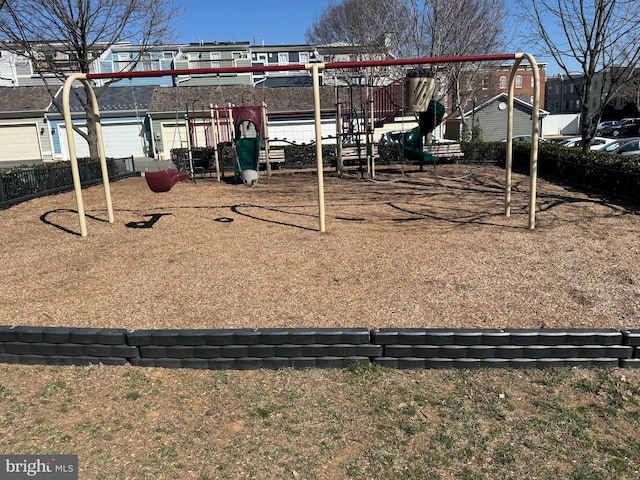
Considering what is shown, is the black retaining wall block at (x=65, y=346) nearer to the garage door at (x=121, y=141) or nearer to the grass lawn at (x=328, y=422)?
the grass lawn at (x=328, y=422)

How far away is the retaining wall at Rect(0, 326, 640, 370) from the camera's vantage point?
3.67m

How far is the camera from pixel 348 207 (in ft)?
33.0

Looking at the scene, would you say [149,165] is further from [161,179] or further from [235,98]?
A: [161,179]

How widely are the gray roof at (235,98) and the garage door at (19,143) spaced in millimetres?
7218

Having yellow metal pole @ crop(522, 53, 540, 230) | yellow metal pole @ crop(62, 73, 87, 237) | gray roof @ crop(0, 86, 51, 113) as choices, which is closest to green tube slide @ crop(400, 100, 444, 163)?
yellow metal pole @ crop(522, 53, 540, 230)

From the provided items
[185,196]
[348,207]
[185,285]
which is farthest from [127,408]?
[185,196]

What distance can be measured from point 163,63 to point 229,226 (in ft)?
129

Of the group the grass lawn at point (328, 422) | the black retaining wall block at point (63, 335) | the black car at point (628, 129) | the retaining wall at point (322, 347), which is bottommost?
the grass lawn at point (328, 422)

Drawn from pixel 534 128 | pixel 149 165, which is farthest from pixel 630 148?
pixel 149 165

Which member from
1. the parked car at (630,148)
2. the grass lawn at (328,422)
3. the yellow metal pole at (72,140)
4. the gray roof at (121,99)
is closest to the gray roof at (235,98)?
the gray roof at (121,99)

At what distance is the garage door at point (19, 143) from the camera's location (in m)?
29.0

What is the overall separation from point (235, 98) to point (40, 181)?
20347mm

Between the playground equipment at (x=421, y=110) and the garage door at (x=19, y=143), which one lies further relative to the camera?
the garage door at (x=19, y=143)

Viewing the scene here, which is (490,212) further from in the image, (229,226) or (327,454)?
(327,454)
